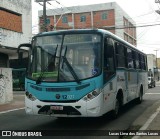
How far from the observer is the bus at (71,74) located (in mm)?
10000

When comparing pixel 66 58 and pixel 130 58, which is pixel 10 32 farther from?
pixel 66 58

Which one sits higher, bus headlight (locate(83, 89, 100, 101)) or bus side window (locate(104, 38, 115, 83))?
bus side window (locate(104, 38, 115, 83))

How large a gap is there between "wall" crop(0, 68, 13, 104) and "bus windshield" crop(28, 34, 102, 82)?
1132cm

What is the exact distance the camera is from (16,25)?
74.5 ft

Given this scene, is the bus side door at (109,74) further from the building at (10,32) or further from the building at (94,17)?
the building at (94,17)

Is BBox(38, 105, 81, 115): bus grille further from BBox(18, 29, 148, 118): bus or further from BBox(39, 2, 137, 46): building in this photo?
BBox(39, 2, 137, 46): building

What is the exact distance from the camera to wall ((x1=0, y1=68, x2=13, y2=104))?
21631 mm

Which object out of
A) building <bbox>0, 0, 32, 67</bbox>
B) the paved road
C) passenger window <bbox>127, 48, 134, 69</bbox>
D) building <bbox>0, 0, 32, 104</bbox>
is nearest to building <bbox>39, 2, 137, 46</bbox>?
building <bbox>0, 0, 32, 67</bbox>

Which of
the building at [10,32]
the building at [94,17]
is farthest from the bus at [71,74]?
the building at [94,17]

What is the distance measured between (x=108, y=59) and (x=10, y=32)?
12.1 m

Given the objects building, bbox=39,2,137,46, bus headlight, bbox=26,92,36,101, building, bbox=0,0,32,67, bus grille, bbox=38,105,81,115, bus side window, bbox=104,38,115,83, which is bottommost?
bus grille, bbox=38,105,81,115

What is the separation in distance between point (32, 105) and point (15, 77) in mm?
30342

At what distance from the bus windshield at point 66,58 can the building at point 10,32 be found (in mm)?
9859

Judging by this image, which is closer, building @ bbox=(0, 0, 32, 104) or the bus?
the bus
